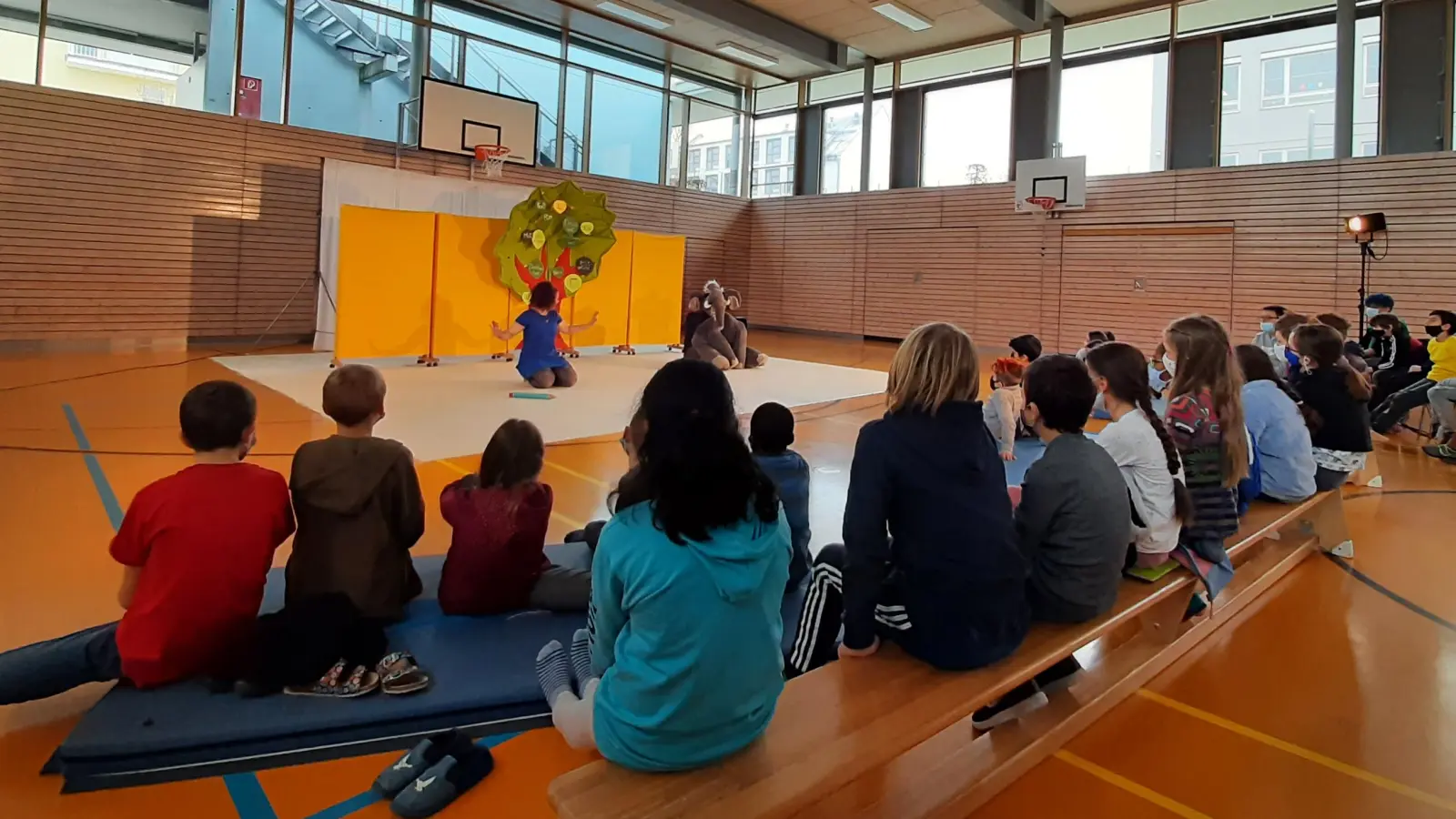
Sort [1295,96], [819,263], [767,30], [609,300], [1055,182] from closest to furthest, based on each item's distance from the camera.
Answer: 1. [609,300]
2. [1295,96]
3. [1055,182]
4. [767,30]
5. [819,263]

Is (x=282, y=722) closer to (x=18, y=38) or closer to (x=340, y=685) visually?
(x=340, y=685)

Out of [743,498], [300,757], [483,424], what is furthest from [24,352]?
[743,498]

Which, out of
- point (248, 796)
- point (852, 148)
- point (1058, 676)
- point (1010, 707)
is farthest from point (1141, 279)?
point (248, 796)

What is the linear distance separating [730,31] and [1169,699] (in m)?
13.8

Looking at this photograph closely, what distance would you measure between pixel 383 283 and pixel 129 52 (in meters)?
5.18

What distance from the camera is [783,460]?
9.78ft

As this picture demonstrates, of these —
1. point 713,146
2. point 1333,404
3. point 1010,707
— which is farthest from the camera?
point 713,146

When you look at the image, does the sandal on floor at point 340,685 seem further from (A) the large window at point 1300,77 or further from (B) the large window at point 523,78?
(A) the large window at point 1300,77

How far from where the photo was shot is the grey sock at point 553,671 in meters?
2.15

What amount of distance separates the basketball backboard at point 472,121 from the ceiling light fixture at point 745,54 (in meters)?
3.93

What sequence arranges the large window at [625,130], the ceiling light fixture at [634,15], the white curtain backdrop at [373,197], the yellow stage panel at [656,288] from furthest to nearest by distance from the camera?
1. the large window at [625,130]
2. the ceiling light fixture at [634,15]
3. the yellow stage panel at [656,288]
4. the white curtain backdrop at [373,197]

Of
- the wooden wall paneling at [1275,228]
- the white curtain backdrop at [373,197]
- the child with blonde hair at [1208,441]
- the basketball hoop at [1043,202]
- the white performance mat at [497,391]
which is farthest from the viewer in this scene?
the basketball hoop at [1043,202]

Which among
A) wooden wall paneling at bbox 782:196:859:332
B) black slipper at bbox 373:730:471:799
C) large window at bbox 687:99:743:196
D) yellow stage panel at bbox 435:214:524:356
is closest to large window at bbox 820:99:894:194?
wooden wall paneling at bbox 782:196:859:332

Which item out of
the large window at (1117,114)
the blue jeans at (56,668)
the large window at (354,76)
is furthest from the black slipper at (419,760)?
the large window at (1117,114)
